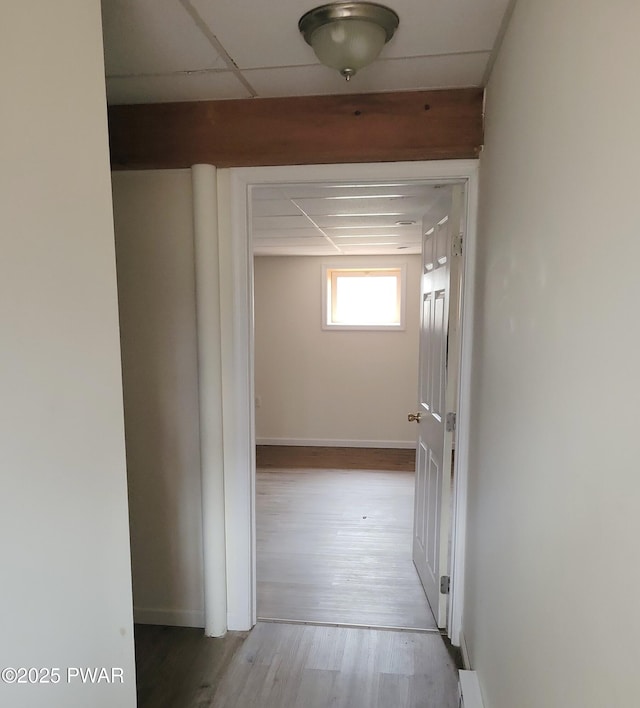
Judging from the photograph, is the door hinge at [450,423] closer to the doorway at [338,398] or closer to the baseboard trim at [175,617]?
the doorway at [338,398]

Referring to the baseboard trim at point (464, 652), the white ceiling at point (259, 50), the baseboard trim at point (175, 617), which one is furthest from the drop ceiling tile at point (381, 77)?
the baseboard trim at point (175, 617)

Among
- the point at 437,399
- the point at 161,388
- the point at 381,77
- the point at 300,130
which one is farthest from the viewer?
the point at 437,399

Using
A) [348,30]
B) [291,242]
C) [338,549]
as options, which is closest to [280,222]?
[291,242]

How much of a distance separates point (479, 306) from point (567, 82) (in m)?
1.10

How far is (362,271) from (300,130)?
371cm

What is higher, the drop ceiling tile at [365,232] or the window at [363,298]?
the drop ceiling tile at [365,232]

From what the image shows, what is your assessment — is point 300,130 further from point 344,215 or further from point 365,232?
point 365,232

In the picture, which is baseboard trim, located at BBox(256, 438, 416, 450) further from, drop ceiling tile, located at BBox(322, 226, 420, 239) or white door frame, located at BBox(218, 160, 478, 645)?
white door frame, located at BBox(218, 160, 478, 645)

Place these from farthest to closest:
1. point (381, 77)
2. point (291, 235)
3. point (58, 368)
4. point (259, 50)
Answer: point (291, 235)
point (381, 77)
point (259, 50)
point (58, 368)

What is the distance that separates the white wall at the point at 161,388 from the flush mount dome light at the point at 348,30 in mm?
922

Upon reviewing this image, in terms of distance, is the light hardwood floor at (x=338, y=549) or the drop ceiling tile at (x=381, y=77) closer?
the drop ceiling tile at (x=381, y=77)

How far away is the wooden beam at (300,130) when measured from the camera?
1957mm

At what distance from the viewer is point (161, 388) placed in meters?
2.28

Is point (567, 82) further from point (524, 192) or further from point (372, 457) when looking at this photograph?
point (372, 457)
